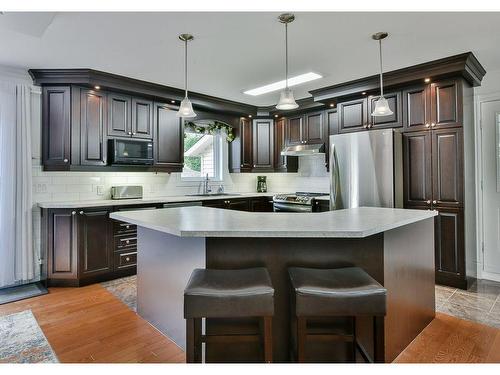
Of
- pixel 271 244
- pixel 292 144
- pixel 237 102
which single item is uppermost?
pixel 237 102

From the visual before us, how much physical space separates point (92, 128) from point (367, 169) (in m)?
3.32

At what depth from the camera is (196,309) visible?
156 centimetres

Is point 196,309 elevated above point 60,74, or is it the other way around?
point 60,74

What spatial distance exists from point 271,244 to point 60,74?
3.24 m

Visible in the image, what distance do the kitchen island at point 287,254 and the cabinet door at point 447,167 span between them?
4.79 ft

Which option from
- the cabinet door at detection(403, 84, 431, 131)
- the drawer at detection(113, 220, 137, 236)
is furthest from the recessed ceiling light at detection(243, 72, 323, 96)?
the drawer at detection(113, 220, 137, 236)

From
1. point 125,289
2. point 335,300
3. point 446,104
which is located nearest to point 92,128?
point 125,289

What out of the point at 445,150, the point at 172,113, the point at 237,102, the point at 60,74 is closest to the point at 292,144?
the point at 237,102

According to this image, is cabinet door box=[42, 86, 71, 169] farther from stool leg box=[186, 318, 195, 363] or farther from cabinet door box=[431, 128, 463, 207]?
cabinet door box=[431, 128, 463, 207]

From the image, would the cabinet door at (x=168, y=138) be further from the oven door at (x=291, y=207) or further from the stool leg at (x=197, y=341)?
the stool leg at (x=197, y=341)

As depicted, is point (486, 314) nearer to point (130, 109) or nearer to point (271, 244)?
point (271, 244)

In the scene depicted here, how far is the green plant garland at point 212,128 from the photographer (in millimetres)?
5046

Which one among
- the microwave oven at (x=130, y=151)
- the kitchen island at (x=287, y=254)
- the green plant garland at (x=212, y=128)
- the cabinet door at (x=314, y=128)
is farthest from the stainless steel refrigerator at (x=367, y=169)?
the microwave oven at (x=130, y=151)

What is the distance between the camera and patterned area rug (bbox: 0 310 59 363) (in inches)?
82.9
